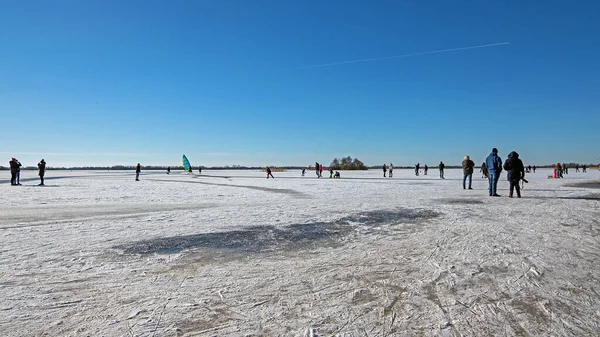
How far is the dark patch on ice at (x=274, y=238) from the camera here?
4590 mm

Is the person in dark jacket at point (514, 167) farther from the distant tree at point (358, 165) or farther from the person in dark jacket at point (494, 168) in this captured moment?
the distant tree at point (358, 165)

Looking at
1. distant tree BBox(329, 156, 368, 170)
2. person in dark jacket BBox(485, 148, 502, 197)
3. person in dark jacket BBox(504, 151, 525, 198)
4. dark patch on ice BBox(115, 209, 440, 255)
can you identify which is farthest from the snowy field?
distant tree BBox(329, 156, 368, 170)

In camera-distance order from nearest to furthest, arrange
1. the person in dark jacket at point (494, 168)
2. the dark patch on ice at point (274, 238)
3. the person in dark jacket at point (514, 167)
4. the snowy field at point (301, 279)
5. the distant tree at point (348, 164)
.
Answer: the snowy field at point (301, 279)
the dark patch on ice at point (274, 238)
the person in dark jacket at point (514, 167)
the person in dark jacket at point (494, 168)
the distant tree at point (348, 164)

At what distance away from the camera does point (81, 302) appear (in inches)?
106

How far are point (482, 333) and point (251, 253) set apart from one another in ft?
9.31

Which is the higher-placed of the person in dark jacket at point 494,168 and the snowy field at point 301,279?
the person in dark jacket at point 494,168

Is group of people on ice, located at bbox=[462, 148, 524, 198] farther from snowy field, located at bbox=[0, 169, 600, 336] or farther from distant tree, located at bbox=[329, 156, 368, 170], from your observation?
distant tree, located at bbox=[329, 156, 368, 170]

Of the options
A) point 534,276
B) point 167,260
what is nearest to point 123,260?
point 167,260

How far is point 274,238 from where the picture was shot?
5.25 meters

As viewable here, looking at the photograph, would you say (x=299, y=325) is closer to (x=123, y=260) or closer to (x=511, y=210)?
(x=123, y=260)

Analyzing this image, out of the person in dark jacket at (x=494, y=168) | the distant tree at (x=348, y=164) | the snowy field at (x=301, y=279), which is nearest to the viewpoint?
the snowy field at (x=301, y=279)

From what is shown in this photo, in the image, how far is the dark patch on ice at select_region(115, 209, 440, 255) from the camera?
4.59 meters

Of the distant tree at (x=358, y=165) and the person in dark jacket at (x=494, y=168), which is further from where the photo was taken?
the distant tree at (x=358, y=165)

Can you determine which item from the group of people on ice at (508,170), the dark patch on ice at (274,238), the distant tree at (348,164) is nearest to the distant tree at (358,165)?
the distant tree at (348,164)
